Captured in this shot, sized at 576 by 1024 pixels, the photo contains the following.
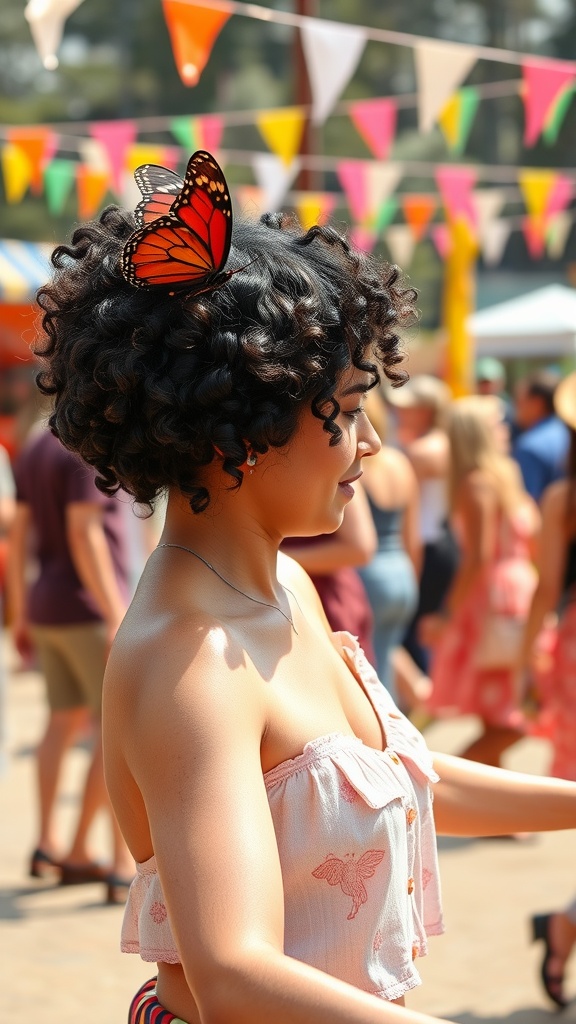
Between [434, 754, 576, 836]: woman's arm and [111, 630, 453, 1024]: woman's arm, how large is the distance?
445 millimetres

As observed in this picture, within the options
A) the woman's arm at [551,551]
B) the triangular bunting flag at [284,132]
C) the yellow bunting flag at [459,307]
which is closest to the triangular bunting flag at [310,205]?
the triangular bunting flag at [284,132]

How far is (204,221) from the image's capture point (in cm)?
126

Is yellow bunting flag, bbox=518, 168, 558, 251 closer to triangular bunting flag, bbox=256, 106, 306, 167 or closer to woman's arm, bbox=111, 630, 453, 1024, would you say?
triangular bunting flag, bbox=256, 106, 306, 167

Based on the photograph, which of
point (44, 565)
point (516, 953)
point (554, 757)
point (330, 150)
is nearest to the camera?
point (516, 953)

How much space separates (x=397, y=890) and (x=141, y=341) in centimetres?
62

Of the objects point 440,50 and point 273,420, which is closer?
point 273,420

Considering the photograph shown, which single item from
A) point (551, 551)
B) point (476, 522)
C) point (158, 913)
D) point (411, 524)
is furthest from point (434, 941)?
point (158, 913)

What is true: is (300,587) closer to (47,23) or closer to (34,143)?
(47,23)

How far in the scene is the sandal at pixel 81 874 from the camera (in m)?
4.52

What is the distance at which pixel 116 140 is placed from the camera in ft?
23.6

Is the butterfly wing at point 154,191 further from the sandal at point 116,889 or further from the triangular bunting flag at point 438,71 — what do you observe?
the triangular bunting flag at point 438,71

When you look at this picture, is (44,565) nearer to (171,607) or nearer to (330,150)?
(171,607)

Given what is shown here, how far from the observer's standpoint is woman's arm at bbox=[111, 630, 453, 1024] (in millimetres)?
1058

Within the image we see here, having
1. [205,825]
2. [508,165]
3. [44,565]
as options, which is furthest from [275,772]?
[508,165]
